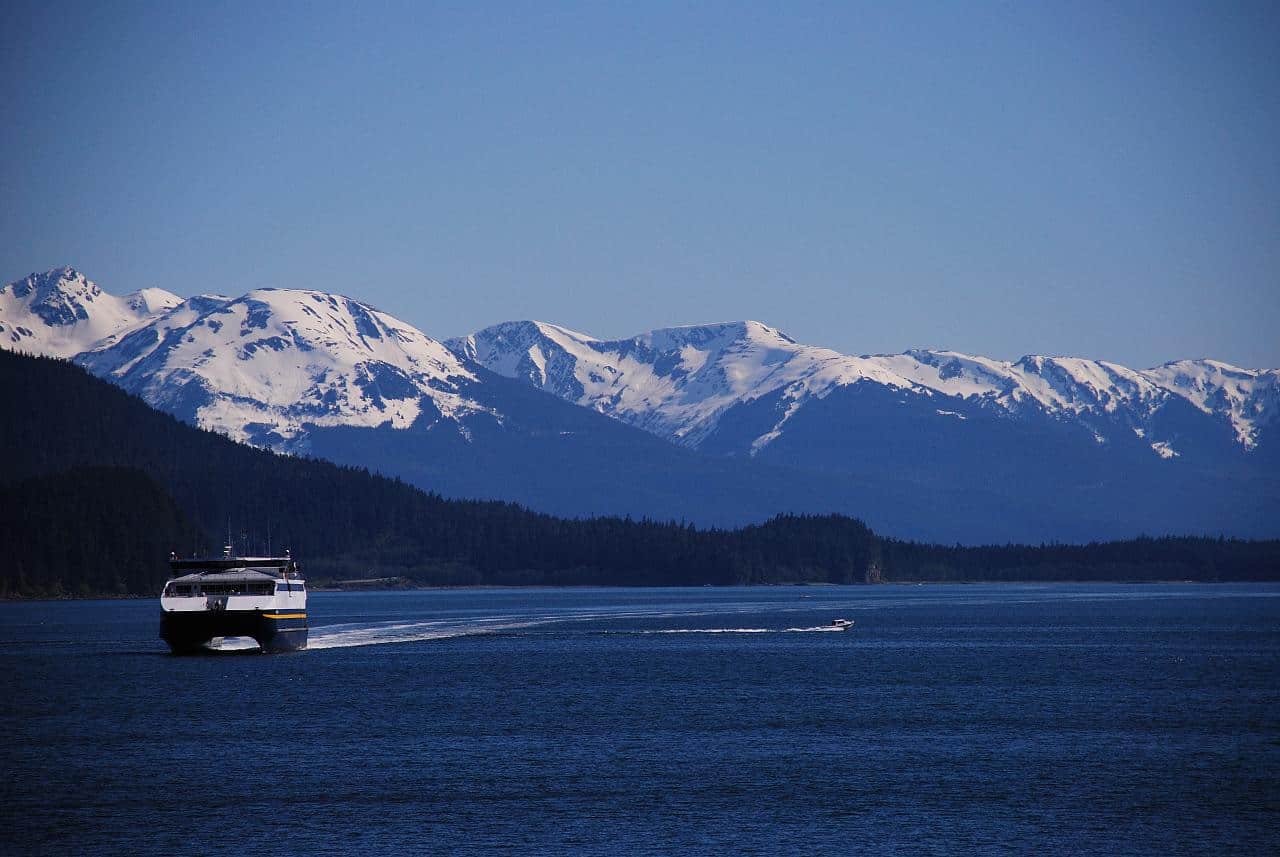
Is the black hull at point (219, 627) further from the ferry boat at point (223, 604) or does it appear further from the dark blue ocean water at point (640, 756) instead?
the dark blue ocean water at point (640, 756)

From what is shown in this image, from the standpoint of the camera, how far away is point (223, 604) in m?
149

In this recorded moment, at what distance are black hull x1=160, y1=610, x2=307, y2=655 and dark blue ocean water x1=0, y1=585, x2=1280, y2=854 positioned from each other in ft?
8.77

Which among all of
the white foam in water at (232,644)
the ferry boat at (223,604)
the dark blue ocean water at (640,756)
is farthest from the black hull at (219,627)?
the dark blue ocean water at (640,756)

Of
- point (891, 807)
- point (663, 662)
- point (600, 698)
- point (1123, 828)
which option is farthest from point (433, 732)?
point (663, 662)

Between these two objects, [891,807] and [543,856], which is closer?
[543,856]

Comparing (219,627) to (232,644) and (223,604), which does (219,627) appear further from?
(232,644)

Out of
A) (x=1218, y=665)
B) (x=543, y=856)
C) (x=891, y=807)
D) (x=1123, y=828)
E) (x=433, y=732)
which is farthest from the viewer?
(x=1218, y=665)

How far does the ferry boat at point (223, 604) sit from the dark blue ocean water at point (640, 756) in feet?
10.2

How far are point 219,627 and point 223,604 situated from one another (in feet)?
8.75

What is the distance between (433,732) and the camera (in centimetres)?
10150

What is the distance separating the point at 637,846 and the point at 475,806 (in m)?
11.1

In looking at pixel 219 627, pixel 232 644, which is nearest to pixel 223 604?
pixel 219 627

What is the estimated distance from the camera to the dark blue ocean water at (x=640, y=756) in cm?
7006

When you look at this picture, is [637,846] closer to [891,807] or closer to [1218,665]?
[891,807]
